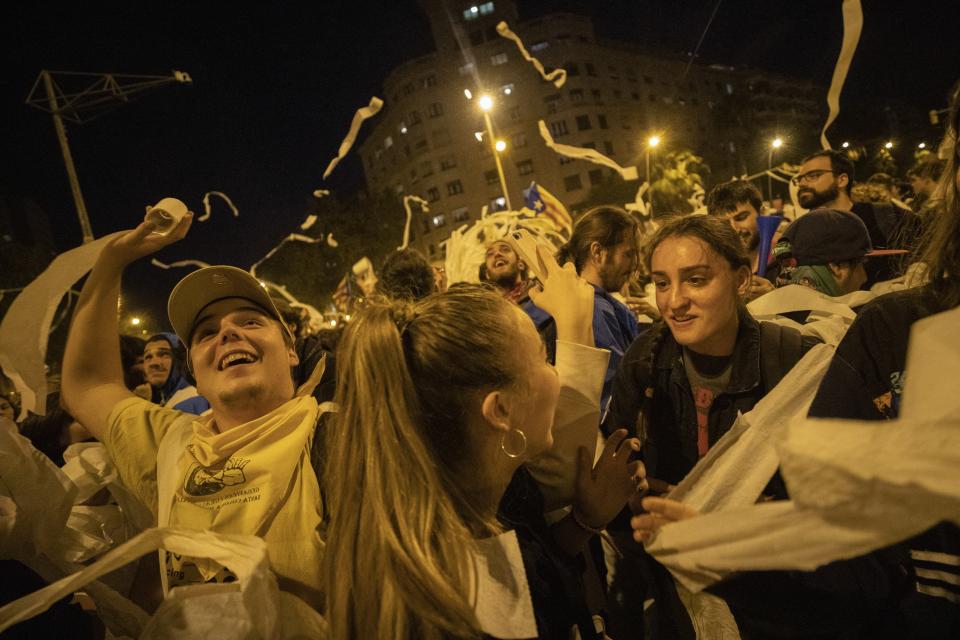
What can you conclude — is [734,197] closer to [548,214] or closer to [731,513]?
[548,214]

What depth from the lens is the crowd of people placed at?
136 cm

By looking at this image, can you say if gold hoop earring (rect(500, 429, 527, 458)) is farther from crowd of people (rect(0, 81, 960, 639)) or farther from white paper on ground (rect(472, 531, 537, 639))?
white paper on ground (rect(472, 531, 537, 639))

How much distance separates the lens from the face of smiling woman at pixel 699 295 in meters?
2.23

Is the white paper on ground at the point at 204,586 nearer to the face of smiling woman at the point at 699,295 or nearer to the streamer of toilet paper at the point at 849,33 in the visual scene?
the face of smiling woman at the point at 699,295

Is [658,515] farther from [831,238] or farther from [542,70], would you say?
[542,70]

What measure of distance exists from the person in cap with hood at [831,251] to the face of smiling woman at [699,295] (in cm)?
105

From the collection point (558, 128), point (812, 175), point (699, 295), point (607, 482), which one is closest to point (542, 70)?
point (812, 175)

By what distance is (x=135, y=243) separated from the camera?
2189mm

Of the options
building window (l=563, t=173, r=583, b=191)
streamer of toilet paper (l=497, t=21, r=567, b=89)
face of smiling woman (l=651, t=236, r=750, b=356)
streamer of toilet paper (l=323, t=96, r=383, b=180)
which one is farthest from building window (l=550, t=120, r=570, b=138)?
face of smiling woman (l=651, t=236, r=750, b=356)

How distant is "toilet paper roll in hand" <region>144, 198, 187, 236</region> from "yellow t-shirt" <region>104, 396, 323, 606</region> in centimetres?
86

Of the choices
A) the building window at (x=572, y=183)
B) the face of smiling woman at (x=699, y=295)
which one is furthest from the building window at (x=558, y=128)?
the face of smiling woman at (x=699, y=295)

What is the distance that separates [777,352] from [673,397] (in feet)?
1.59

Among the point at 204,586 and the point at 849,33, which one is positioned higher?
the point at 849,33

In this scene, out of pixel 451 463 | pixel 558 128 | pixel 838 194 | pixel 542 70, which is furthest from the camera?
pixel 558 128
